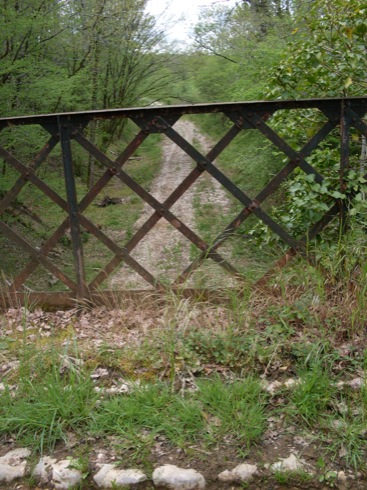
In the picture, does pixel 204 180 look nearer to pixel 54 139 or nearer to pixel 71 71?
pixel 71 71

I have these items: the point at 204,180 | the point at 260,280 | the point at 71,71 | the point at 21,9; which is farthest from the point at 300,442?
the point at 204,180

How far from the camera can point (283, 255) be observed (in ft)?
13.1

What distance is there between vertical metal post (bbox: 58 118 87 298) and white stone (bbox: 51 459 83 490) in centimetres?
160

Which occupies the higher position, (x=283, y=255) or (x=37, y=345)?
(x=283, y=255)

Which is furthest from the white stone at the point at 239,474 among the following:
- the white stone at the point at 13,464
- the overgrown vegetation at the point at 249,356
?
the white stone at the point at 13,464

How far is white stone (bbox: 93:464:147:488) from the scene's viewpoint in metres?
2.65

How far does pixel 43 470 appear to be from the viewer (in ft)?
9.00

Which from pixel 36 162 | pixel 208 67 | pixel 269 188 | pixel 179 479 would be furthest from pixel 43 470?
pixel 208 67

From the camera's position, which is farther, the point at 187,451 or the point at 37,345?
the point at 37,345

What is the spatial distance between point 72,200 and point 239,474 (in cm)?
234

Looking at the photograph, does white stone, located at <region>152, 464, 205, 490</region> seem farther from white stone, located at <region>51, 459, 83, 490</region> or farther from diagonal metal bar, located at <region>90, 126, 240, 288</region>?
diagonal metal bar, located at <region>90, 126, 240, 288</region>

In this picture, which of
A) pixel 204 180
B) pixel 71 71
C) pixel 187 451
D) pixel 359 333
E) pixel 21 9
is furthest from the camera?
pixel 204 180

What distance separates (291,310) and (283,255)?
57cm

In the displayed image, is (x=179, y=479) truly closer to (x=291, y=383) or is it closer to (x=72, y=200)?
(x=291, y=383)
